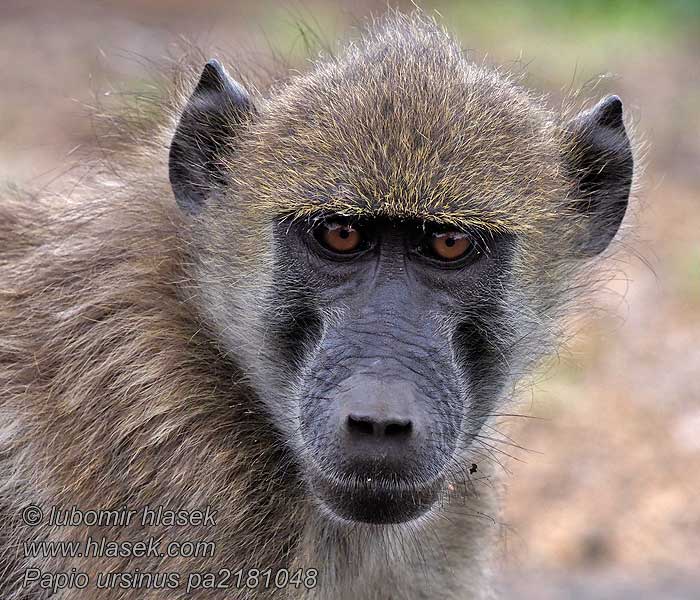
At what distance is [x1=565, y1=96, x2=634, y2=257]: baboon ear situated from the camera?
15.9 ft

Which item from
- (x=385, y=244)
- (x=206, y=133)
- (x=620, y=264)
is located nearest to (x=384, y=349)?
(x=385, y=244)

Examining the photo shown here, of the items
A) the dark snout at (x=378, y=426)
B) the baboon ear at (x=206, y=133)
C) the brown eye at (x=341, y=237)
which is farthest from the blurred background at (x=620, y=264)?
the dark snout at (x=378, y=426)

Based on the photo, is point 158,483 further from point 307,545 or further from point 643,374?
point 643,374

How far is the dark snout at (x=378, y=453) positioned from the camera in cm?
382

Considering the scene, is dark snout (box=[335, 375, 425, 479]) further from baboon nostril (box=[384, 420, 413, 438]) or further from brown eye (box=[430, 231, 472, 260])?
brown eye (box=[430, 231, 472, 260])

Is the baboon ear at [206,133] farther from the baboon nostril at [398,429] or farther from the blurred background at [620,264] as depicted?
the baboon nostril at [398,429]

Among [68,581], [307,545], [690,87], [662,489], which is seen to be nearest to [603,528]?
[662,489]

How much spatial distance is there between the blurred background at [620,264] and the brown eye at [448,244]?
112 cm

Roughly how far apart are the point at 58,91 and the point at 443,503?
359 inches

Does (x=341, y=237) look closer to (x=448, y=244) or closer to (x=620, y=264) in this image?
(x=448, y=244)

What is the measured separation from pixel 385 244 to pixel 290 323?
1.56 feet

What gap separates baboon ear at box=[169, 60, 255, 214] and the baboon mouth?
4.28ft

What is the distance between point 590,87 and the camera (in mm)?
5641

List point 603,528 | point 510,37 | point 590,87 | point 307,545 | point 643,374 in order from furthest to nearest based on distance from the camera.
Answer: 1. point 510,37
2. point 643,374
3. point 603,528
4. point 590,87
5. point 307,545
